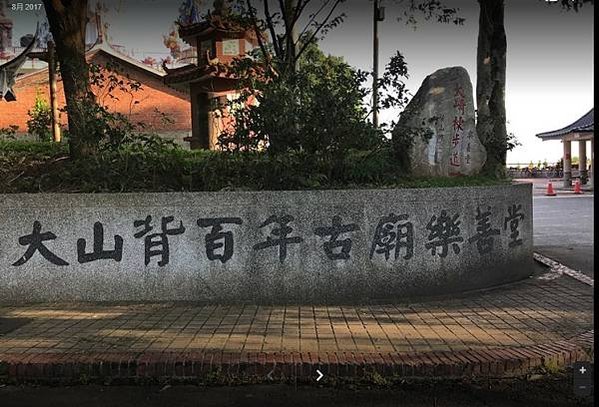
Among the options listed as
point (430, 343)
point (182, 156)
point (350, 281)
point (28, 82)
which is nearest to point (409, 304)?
point (350, 281)

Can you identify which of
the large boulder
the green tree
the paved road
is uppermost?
the green tree

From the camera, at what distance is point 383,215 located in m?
7.18

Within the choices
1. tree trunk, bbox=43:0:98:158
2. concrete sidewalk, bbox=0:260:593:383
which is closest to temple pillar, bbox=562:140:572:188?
concrete sidewalk, bbox=0:260:593:383

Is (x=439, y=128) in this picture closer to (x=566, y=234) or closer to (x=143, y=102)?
(x=566, y=234)

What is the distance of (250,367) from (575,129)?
102 feet

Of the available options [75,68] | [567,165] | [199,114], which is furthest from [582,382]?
[567,165]

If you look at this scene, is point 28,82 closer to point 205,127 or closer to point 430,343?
point 205,127

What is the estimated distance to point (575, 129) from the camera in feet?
104

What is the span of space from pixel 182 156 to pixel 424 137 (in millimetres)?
3362

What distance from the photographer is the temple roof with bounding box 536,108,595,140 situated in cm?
3148

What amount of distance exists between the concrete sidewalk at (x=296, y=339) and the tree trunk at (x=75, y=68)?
2.25 metres

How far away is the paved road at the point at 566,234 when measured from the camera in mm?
9969

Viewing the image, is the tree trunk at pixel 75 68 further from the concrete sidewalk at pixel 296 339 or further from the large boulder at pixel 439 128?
the large boulder at pixel 439 128

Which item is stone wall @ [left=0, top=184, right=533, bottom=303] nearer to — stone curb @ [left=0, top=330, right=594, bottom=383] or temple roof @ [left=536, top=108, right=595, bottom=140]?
stone curb @ [left=0, top=330, right=594, bottom=383]
